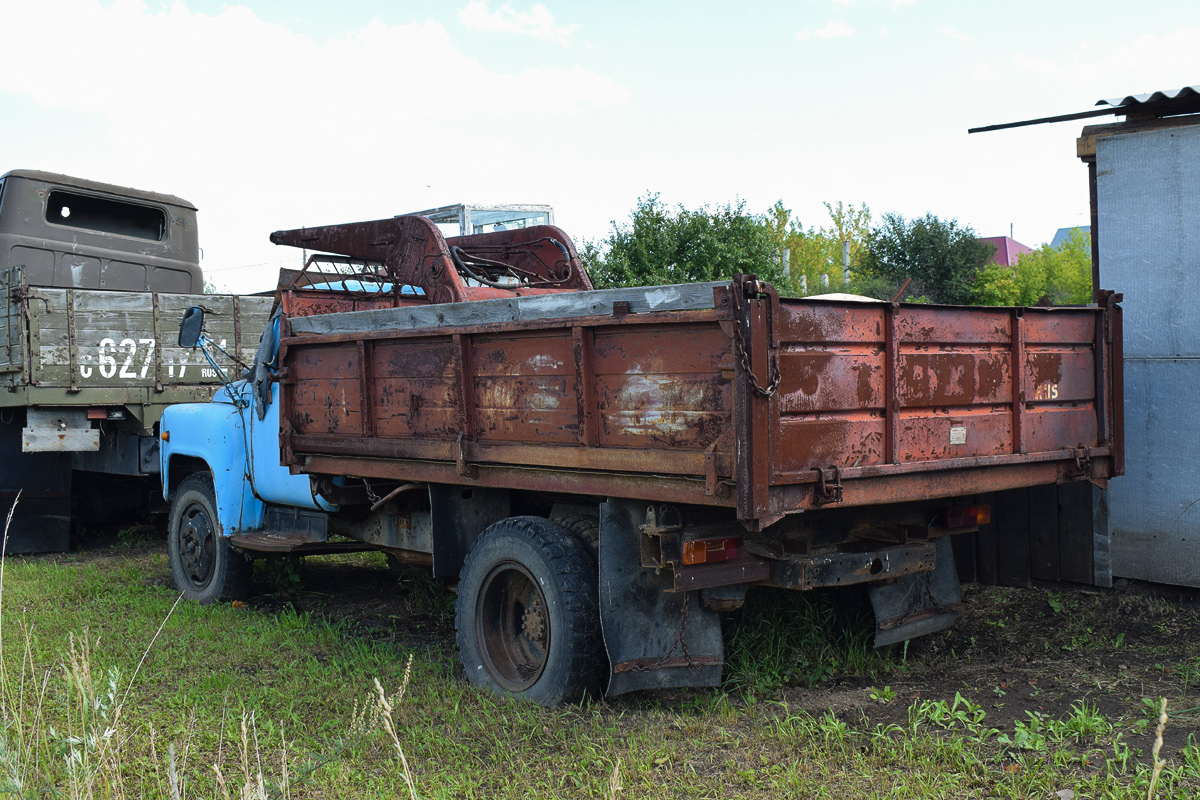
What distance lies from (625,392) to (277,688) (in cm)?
233

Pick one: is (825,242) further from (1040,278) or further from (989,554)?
(989,554)

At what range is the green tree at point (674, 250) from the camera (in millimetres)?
18484

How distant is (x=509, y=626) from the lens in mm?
5020

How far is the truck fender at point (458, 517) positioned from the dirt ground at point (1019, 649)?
689 mm

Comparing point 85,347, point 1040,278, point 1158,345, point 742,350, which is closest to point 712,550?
point 742,350

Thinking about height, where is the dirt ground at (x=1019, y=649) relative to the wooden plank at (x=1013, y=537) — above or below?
below

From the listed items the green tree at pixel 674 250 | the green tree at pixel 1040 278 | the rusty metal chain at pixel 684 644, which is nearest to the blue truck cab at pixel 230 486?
the rusty metal chain at pixel 684 644

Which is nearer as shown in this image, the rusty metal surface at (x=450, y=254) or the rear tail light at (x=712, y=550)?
the rear tail light at (x=712, y=550)

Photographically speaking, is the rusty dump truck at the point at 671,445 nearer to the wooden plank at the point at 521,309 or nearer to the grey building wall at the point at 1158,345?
the wooden plank at the point at 521,309

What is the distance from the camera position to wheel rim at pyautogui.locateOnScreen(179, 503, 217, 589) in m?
7.17

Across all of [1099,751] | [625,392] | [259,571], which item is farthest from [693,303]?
[259,571]

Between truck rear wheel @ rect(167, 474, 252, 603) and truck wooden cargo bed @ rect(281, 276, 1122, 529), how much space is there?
1.85 m

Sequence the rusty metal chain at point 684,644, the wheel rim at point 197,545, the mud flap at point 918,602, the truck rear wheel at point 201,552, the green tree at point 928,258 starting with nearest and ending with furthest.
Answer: the rusty metal chain at point 684,644 < the mud flap at point 918,602 < the truck rear wheel at point 201,552 < the wheel rim at point 197,545 < the green tree at point 928,258

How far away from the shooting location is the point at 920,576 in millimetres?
5168
